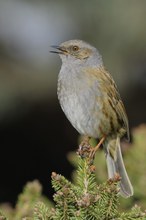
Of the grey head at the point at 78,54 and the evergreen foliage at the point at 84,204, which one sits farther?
the grey head at the point at 78,54

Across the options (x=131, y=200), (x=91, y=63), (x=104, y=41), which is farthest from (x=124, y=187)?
(x=104, y=41)

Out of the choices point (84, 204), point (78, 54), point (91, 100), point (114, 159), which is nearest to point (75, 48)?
point (78, 54)

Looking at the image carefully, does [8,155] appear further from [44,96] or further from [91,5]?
[91,5]

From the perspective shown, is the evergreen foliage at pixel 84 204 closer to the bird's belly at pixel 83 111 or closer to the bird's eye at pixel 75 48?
the bird's belly at pixel 83 111

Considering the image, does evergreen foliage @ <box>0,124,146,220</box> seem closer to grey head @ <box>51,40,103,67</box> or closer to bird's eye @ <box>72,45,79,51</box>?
grey head @ <box>51,40,103,67</box>

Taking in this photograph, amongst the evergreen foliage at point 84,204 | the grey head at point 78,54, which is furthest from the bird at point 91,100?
the evergreen foliage at point 84,204

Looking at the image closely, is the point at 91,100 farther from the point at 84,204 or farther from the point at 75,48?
the point at 84,204

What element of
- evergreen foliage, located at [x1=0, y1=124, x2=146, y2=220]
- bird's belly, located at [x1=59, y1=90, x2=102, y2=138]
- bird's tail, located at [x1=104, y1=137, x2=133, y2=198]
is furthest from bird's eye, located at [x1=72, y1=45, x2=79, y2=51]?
evergreen foliage, located at [x1=0, y1=124, x2=146, y2=220]
